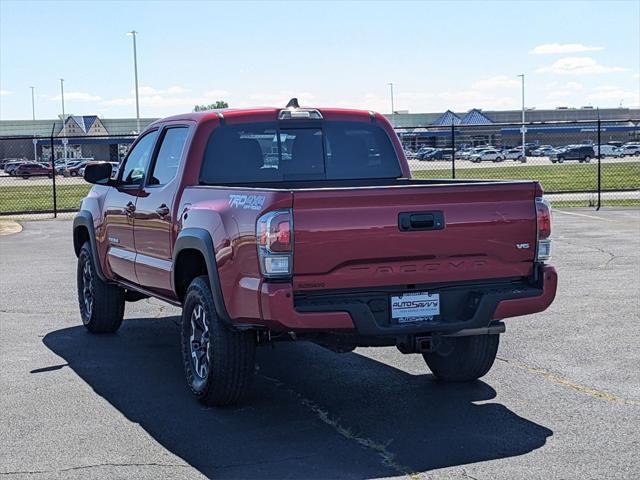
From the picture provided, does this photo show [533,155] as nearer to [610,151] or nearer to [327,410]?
[610,151]

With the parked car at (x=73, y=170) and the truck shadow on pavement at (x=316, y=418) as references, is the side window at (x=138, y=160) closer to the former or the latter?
the truck shadow on pavement at (x=316, y=418)

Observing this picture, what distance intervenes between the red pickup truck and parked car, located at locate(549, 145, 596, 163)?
72071 mm

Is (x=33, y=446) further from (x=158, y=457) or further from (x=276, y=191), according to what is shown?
(x=276, y=191)

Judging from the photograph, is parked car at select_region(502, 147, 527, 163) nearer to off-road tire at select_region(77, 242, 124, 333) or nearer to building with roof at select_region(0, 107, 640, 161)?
building with roof at select_region(0, 107, 640, 161)

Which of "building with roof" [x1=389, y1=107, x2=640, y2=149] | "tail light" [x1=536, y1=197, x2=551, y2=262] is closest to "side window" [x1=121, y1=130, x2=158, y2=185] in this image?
"tail light" [x1=536, y1=197, x2=551, y2=262]

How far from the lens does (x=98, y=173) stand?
912cm

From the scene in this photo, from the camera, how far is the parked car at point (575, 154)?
254ft

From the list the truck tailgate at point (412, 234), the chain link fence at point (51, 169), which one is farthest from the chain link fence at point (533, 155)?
the truck tailgate at point (412, 234)

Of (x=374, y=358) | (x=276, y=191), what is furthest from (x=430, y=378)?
(x=276, y=191)

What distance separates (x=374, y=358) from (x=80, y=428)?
113 inches

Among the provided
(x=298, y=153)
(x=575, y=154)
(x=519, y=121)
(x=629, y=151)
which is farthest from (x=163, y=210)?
(x=519, y=121)

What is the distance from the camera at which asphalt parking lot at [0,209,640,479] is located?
5.50m

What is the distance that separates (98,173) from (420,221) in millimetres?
4048

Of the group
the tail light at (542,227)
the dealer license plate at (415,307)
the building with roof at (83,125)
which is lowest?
the dealer license plate at (415,307)
